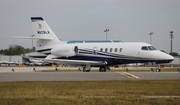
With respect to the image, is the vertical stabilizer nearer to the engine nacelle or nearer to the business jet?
Answer: the business jet

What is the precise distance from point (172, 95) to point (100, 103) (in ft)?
11.6

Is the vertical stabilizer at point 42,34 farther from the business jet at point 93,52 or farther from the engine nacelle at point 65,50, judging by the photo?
the engine nacelle at point 65,50

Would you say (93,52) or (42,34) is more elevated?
(42,34)

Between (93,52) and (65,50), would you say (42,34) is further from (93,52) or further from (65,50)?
(93,52)

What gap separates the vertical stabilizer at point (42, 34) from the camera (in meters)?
42.6

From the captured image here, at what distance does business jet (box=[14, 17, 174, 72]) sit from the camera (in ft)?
121

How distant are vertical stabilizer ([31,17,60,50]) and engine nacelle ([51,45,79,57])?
4.64 feet

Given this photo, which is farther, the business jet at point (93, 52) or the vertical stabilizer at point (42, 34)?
the vertical stabilizer at point (42, 34)

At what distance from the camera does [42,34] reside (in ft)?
141

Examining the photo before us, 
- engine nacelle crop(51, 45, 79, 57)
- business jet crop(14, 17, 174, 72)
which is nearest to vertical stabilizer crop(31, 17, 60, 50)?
business jet crop(14, 17, 174, 72)

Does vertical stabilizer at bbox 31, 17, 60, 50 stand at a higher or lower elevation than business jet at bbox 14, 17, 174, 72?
higher

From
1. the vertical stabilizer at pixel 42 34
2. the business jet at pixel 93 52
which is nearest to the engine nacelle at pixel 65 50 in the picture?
the business jet at pixel 93 52

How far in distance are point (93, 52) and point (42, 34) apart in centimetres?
738

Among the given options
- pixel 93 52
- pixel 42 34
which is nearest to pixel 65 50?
pixel 93 52
